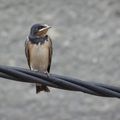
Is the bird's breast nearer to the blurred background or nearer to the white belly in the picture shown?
the white belly

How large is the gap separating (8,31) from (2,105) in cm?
275

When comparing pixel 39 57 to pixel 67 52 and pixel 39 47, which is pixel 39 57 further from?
pixel 67 52

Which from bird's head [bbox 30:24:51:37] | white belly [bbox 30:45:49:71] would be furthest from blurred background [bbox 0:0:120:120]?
bird's head [bbox 30:24:51:37]

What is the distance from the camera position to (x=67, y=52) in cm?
1288

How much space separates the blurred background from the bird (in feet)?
14.8

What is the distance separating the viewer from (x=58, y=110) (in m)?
11.2

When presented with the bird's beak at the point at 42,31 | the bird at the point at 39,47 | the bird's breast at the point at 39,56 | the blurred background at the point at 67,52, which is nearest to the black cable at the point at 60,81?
the bird at the point at 39,47

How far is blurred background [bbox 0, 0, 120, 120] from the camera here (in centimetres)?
1111

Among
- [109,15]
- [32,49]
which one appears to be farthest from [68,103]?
[32,49]

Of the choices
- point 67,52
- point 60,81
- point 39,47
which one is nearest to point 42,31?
point 39,47

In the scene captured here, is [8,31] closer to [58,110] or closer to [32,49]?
[58,110]

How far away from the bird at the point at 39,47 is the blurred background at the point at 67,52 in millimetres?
4514

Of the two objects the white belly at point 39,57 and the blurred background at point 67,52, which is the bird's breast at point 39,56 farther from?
the blurred background at point 67,52

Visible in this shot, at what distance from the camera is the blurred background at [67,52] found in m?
11.1
